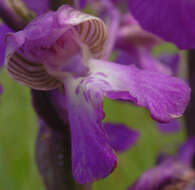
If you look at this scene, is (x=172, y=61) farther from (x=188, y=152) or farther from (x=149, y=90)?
(x=149, y=90)

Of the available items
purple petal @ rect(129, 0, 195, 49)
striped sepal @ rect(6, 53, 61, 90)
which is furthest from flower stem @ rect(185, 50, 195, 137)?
striped sepal @ rect(6, 53, 61, 90)

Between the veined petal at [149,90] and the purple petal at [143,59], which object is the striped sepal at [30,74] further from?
the purple petal at [143,59]

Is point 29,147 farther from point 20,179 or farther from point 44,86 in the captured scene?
point 44,86

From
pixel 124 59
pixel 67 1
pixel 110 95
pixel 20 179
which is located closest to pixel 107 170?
pixel 110 95

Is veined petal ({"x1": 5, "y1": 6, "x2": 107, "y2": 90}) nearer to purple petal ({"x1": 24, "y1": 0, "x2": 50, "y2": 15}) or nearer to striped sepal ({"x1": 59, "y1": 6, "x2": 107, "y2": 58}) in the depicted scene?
striped sepal ({"x1": 59, "y1": 6, "x2": 107, "y2": 58})

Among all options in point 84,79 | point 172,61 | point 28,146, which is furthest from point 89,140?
point 28,146
